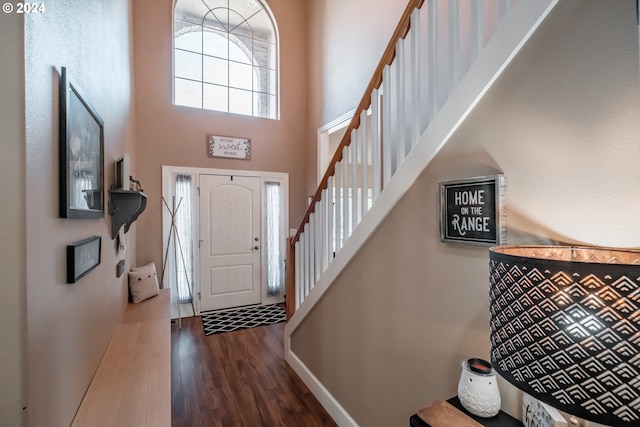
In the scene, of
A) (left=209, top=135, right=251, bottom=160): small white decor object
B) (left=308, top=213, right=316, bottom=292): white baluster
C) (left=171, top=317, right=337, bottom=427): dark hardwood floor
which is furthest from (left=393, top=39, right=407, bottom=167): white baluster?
(left=209, top=135, right=251, bottom=160): small white decor object

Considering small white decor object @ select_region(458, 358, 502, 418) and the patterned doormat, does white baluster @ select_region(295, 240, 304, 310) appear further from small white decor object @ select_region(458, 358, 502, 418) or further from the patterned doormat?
small white decor object @ select_region(458, 358, 502, 418)

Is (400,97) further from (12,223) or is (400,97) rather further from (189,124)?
(189,124)

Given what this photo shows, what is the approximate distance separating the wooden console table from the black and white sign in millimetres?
1469

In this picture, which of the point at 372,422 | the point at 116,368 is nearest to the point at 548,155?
the point at 372,422

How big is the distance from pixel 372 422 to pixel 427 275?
105 cm

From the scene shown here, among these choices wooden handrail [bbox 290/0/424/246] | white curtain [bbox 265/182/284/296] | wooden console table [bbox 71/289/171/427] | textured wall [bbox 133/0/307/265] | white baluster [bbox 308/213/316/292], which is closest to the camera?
wooden console table [bbox 71/289/171/427]

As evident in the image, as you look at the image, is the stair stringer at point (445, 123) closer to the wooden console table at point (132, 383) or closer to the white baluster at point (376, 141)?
the white baluster at point (376, 141)

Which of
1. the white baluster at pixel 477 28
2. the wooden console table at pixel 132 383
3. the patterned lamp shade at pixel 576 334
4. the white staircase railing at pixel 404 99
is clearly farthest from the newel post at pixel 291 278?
the patterned lamp shade at pixel 576 334

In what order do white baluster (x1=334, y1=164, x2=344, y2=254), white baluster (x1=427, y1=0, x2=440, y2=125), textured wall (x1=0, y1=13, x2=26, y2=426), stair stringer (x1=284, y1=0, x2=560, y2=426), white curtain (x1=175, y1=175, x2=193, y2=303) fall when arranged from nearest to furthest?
1. textured wall (x1=0, y1=13, x2=26, y2=426)
2. stair stringer (x1=284, y1=0, x2=560, y2=426)
3. white baluster (x1=427, y1=0, x2=440, y2=125)
4. white baluster (x1=334, y1=164, x2=344, y2=254)
5. white curtain (x1=175, y1=175, x2=193, y2=303)

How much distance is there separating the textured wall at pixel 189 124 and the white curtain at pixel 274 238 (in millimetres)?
223

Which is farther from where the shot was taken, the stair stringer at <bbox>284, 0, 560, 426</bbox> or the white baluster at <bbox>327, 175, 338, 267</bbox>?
the white baluster at <bbox>327, 175, 338, 267</bbox>

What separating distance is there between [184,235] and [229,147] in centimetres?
144

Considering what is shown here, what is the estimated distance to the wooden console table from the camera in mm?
1237

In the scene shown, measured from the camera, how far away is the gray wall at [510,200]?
827 millimetres
